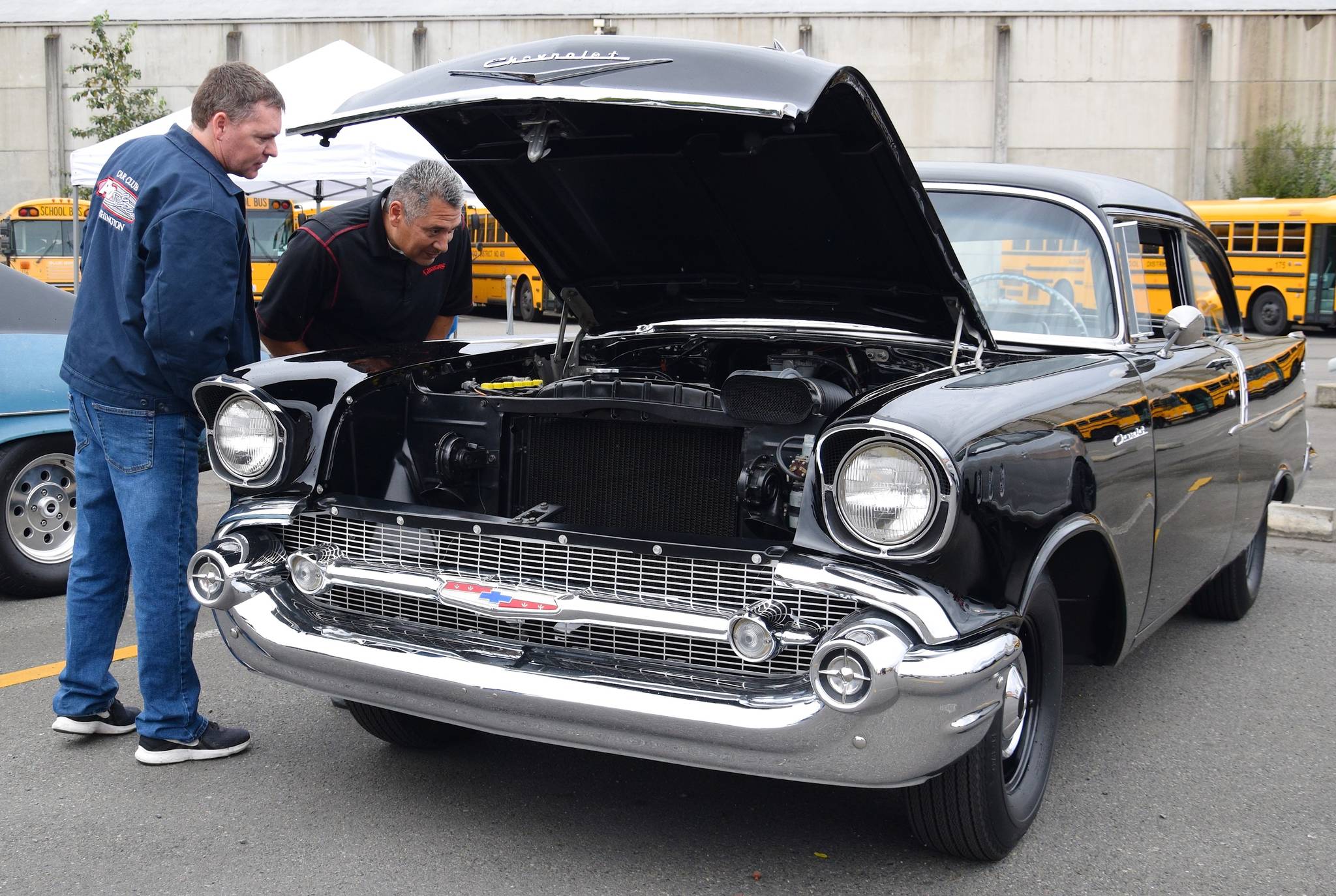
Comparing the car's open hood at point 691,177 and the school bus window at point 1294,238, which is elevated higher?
the school bus window at point 1294,238

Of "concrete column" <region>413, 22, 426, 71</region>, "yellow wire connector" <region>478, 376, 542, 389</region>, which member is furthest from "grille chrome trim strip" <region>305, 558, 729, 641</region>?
"concrete column" <region>413, 22, 426, 71</region>

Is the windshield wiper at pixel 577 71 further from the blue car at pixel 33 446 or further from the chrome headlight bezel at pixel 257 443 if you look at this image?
the blue car at pixel 33 446

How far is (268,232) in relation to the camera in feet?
68.6

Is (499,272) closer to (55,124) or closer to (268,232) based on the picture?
(268,232)

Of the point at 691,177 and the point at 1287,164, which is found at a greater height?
the point at 1287,164

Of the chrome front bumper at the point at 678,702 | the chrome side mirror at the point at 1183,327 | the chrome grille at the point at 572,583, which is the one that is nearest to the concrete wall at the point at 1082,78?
the chrome side mirror at the point at 1183,327

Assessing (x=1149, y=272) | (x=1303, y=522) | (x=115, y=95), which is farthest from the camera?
(x=115, y=95)

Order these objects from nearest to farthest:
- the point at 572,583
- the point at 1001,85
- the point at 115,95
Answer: the point at 572,583 → the point at 115,95 → the point at 1001,85

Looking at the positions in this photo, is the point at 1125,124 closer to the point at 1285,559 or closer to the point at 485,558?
the point at 1285,559

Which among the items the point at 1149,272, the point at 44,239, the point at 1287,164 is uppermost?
the point at 1287,164

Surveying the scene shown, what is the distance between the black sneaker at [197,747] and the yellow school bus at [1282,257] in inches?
808

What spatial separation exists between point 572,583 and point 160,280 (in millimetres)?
1370

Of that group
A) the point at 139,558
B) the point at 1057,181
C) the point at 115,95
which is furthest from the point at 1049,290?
the point at 115,95

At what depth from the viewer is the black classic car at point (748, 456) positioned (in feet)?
8.39
